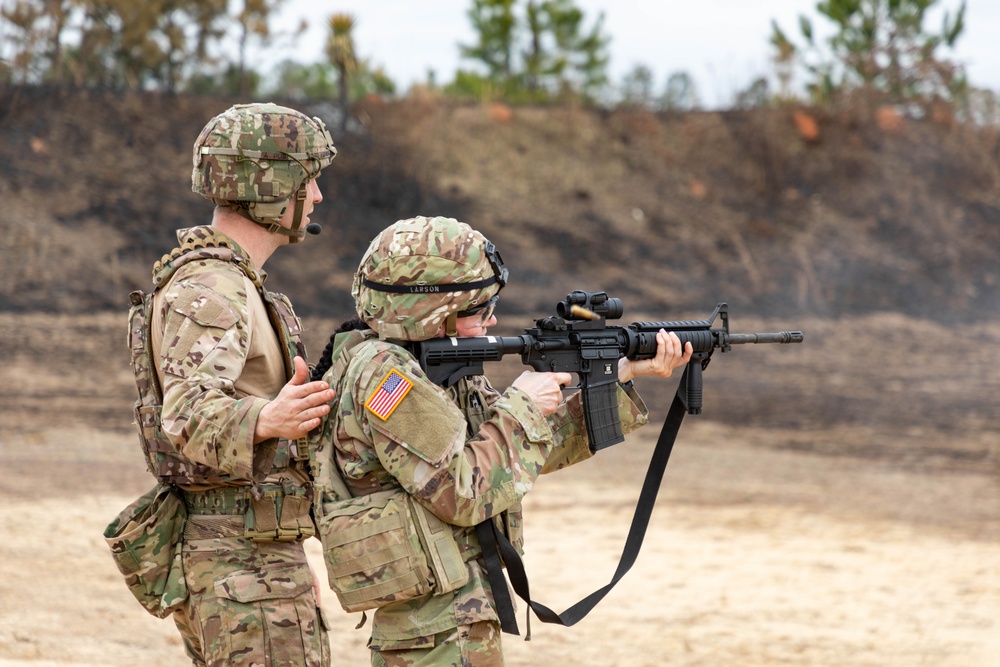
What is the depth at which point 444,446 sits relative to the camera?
272 cm

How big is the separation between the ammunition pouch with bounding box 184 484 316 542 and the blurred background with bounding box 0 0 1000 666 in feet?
14.6

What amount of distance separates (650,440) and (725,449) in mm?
881

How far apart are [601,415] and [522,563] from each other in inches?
22.7

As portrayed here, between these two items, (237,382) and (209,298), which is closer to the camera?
(209,298)

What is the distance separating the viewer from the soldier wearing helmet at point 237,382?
2850mm

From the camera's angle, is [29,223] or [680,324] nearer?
[680,324]

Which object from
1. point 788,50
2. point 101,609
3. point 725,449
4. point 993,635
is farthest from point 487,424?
point 788,50

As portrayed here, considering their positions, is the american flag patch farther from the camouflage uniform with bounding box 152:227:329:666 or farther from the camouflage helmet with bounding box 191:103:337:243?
the camouflage helmet with bounding box 191:103:337:243

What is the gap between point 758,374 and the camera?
15742 mm

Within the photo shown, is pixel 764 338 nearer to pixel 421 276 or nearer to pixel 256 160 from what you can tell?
pixel 421 276

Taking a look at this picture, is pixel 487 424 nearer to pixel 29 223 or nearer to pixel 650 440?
pixel 650 440

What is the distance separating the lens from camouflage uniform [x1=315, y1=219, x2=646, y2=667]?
273cm

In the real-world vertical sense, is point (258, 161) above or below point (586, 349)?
above

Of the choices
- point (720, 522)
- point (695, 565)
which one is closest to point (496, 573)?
point (695, 565)
